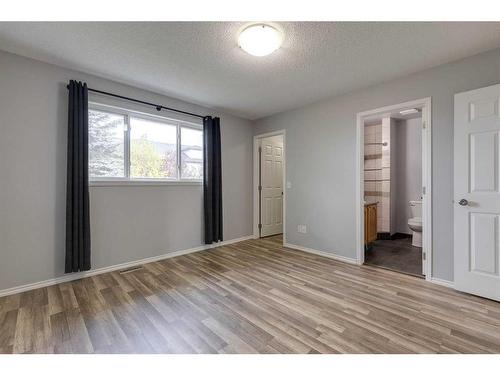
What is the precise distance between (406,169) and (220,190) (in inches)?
158

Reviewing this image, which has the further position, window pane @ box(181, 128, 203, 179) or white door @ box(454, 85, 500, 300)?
window pane @ box(181, 128, 203, 179)

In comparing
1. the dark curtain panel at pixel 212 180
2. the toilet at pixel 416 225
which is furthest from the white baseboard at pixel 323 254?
the toilet at pixel 416 225

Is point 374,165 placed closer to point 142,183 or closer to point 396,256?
point 396,256

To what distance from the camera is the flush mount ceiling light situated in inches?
74.4

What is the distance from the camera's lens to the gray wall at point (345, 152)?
97.0 inches

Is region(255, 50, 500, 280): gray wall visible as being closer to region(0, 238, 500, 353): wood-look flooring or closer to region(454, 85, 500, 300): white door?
region(454, 85, 500, 300): white door

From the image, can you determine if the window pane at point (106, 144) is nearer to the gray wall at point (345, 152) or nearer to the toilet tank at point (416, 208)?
the gray wall at point (345, 152)

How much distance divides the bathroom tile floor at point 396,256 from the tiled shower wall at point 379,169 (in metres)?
0.57

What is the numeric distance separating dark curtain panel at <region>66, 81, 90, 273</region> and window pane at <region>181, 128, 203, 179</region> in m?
1.38

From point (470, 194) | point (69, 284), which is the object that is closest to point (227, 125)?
point (69, 284)

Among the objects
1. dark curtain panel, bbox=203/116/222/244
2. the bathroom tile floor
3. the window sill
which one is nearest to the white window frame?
the window sill

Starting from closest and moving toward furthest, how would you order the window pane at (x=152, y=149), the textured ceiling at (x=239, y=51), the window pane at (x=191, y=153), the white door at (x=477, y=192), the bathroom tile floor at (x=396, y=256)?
the textured ceiling at (x=239, y=51) < the white door at (x=477, y=192) < the bathroom tile floor at (x=396, y=256) < the window pane at (x=152, y=149) < the window pane at (x=191, y=153)

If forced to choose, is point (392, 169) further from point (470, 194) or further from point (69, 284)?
point (69, 284)
